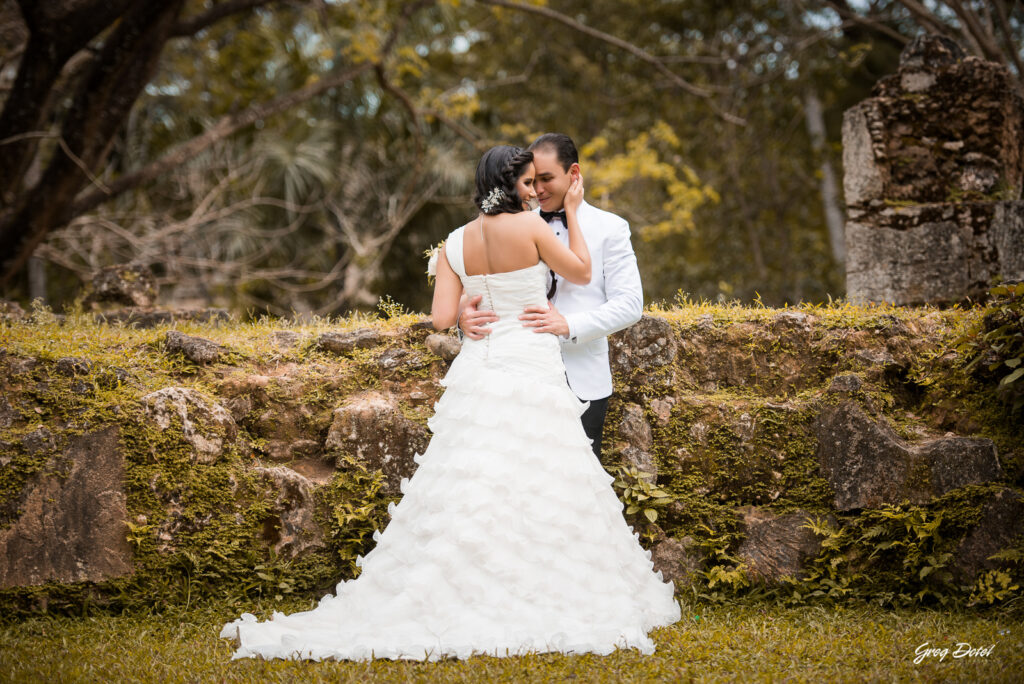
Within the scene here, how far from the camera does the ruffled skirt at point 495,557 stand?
379cm

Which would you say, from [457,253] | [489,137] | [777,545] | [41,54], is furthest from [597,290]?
[489,137]

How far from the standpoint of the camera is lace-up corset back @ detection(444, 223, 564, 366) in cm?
429

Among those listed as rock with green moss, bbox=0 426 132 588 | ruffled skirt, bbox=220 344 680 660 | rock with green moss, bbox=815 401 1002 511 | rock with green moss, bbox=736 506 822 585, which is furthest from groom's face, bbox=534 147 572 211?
rock with green moss, bbox=0 426 132 588

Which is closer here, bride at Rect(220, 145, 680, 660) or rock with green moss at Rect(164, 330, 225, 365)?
bride at Rect(220, 145, 680, 660)

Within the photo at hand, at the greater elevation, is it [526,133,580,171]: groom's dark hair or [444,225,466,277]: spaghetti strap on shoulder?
[526,133,580,171]: groom's dark hair

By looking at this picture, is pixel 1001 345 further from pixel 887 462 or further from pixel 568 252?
pixel 568 252

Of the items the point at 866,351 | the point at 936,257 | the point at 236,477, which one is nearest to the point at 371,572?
the point at 236,477

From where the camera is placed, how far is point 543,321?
14.1 ft

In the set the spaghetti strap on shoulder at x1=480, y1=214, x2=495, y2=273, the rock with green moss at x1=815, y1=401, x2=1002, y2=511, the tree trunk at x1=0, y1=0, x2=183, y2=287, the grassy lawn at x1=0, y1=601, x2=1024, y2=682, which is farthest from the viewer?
the tree trunk at x1=0, y1=0, x2=183, y2=287

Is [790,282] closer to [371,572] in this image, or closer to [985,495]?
[985,495]

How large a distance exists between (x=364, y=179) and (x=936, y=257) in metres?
13.5

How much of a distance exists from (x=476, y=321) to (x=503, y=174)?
0.80 metres

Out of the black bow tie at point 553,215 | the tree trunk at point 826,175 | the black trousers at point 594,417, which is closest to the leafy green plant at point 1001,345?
the black trousers at point 594,417

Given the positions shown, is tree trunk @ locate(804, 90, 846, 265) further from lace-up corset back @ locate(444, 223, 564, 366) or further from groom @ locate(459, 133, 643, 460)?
lace-up corset back @ locate(444, 223, 564, 366)
